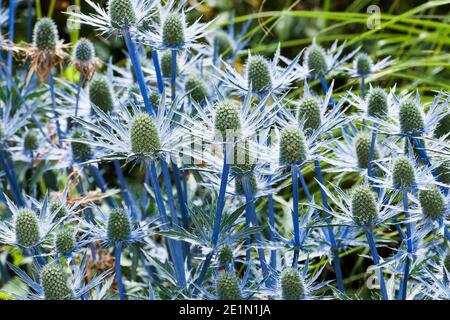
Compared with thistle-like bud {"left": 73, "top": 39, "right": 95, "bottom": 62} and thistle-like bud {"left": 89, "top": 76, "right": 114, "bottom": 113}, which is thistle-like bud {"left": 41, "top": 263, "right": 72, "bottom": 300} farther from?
thistle-like bud {"left": 73, "top": 39, "right": 95, "bottom": 62}

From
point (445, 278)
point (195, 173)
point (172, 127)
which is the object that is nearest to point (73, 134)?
point (195, 173)

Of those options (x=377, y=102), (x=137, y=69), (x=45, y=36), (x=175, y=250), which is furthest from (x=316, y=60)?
(x=45, y=36)

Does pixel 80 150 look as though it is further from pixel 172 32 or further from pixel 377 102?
pixel 377 102

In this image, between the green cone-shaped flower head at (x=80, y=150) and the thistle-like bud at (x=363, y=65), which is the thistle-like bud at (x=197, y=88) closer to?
the green cone-shaped flower head at (x=80, y=150)
